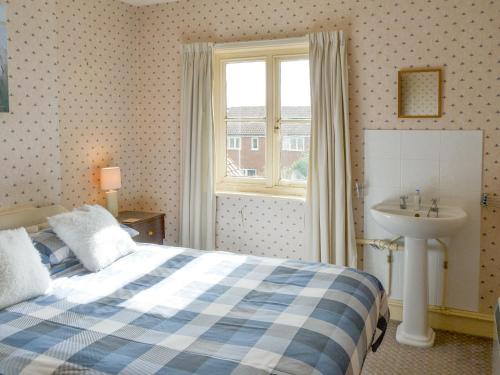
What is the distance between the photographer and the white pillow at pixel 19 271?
7.89ft

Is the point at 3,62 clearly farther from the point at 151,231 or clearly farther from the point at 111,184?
the point at 151,231

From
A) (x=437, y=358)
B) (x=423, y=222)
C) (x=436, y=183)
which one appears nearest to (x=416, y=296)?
(x=437, y=358)

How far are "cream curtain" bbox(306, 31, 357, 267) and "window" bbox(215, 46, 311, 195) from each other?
0.25 metres

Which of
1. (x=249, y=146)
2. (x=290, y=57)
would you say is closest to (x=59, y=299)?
(x=249, y=146)

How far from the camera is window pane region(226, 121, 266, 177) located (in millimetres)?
4312

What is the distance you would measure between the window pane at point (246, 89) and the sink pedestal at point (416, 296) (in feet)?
5.62

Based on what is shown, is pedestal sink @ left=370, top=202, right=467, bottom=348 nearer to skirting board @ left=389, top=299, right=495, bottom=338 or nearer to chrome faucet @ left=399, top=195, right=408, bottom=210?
chrome faucet @ left=399, top=195, right=408, bottom=210

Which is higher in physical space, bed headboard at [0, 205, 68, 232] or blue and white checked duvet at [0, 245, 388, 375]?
bed headboard at [0, 205, 68, 232]

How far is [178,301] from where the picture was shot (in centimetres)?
244

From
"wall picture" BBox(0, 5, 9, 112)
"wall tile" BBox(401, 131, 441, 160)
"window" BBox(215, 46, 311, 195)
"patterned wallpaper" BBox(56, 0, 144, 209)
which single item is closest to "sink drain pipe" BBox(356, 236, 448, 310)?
"wall tile" BBox(401, 131, 441, 160)

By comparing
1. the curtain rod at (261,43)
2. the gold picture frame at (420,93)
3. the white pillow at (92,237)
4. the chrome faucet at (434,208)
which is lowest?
the white pillow at (92,237)

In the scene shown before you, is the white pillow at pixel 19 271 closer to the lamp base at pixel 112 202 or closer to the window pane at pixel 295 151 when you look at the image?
the lamp base at pixel 112 202

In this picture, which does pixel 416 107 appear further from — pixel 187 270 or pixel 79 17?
pixel 79 17

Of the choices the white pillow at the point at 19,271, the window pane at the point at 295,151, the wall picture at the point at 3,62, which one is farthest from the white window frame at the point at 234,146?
the white pillow at the point at 19,271
